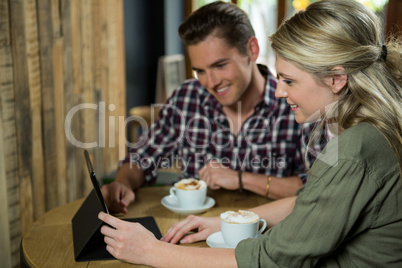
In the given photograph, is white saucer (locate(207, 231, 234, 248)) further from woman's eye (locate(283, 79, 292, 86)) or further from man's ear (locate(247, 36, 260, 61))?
man's ear (locate(247, 36, 260, 61))

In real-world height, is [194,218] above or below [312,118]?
below

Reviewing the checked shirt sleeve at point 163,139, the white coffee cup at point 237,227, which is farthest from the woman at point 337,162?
the checked shirt sleeve at point 163,139

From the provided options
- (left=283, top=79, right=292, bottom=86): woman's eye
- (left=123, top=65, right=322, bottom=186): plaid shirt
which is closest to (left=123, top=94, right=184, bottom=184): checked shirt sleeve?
(left=123, top=65, right=322, bottom=186): plaid shirt

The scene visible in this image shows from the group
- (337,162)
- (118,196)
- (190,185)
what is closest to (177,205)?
(190,185)

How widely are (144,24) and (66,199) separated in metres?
3.09

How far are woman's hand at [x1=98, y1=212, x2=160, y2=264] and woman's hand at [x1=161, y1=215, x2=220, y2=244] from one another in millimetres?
135

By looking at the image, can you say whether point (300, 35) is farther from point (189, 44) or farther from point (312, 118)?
point (189, 44)

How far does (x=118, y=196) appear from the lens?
62.0 inches

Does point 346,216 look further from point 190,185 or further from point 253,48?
point 253,48

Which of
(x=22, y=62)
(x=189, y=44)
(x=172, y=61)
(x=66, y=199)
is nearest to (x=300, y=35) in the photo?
(x=189, y=44)

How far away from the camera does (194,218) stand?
1.34m

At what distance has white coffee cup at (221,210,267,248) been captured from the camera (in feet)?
3.94

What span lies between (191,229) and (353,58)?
678mm

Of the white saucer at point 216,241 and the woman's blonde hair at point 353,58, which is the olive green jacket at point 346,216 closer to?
the woman's blonde hair at point 353,58
